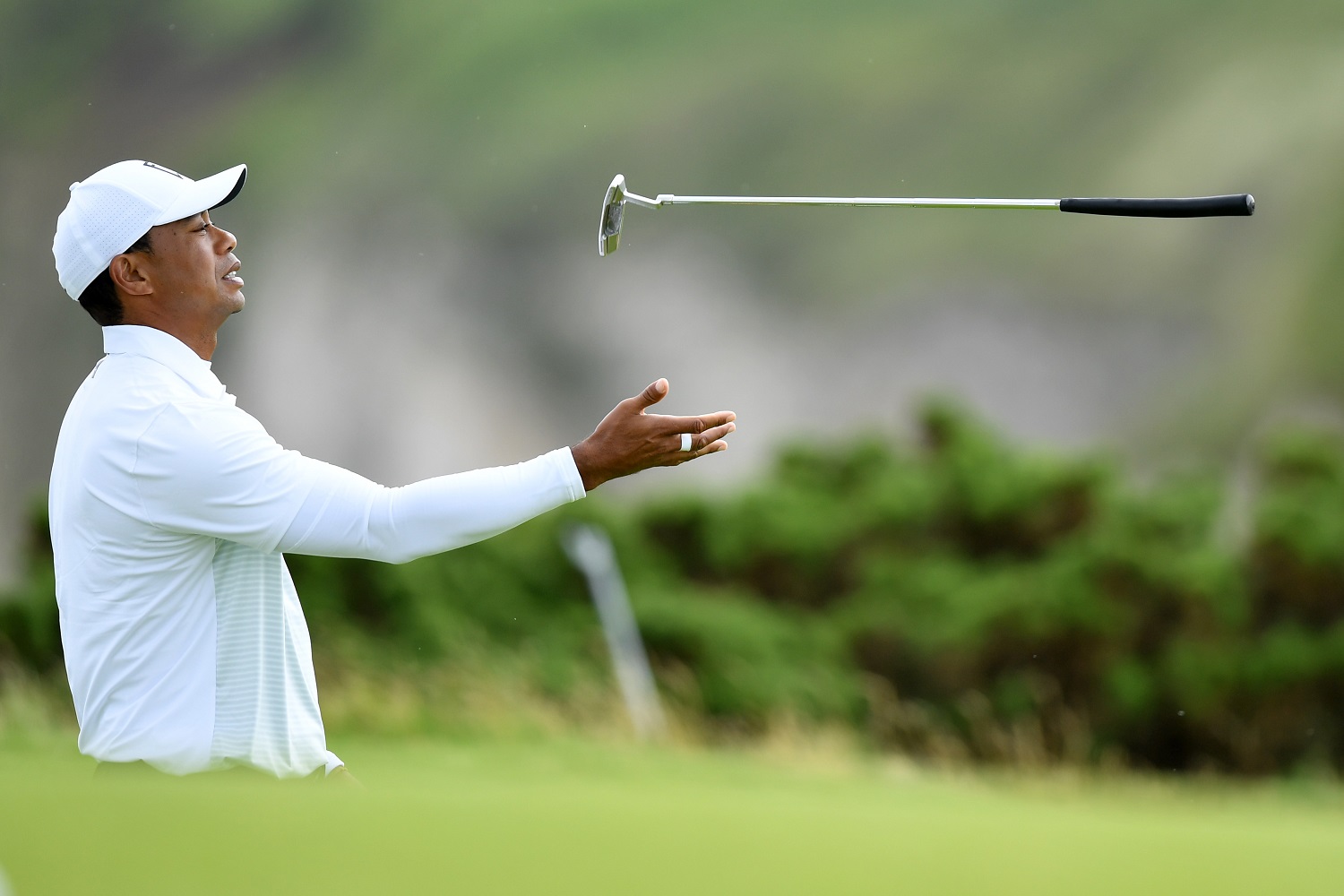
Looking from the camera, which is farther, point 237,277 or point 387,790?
point 237,277

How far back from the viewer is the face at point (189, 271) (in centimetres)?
271

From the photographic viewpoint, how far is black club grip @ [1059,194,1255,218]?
10.0ft

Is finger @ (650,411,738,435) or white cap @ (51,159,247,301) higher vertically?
white cap @ (51,159,247,301)

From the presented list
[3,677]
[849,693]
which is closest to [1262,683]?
[849,693]

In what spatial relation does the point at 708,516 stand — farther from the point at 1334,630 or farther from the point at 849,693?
the point at 1334,630

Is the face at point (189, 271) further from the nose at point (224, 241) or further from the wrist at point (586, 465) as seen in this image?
the wrist at point (586, 465)

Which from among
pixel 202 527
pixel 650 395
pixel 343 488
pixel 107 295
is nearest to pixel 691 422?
pixel 650 395

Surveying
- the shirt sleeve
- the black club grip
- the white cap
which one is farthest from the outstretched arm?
the black club grip

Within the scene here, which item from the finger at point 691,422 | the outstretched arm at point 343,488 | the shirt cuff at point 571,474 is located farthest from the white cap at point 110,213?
the finger at point 691,422

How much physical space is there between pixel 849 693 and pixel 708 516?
299cm

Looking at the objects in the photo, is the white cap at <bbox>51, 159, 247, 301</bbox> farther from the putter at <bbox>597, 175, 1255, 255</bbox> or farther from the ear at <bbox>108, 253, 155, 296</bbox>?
the putter at <bbox>597, 175, 1255, 255</bbox>

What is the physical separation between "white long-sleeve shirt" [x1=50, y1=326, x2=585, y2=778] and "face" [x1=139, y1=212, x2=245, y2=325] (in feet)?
0.56

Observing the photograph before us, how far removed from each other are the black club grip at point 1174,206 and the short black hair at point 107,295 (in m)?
1.75

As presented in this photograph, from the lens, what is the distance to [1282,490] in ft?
44.4
